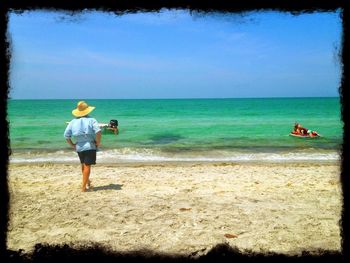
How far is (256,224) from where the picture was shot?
4.96 meters

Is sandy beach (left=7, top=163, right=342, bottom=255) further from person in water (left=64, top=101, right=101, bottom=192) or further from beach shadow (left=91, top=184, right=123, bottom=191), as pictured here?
person in water (left=64, top=101, right=101, bottom=192)

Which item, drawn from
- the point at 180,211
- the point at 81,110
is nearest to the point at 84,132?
the point at 81,110

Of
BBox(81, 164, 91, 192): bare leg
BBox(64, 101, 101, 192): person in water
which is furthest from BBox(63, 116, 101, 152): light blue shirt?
BBox(81, 164, 91, 192): bare leg

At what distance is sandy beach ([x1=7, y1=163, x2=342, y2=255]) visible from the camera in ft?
14.4

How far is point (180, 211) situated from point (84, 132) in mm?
2487

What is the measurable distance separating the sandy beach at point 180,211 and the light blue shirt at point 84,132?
1.10 meters

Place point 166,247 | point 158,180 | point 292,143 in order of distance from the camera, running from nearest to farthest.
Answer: point 166,247 < point 158,180 < point 292,143

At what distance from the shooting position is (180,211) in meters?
5.58

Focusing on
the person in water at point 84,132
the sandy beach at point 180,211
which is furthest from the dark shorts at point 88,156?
the sandy beach at point 180,211

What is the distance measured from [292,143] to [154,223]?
1395 centimetres

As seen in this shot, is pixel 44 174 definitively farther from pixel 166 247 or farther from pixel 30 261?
pixel 30 261
